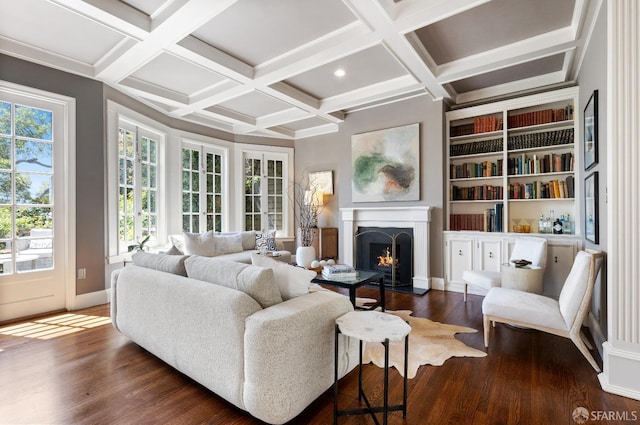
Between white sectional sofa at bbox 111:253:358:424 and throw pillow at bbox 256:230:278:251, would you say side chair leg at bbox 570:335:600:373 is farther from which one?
throw pillow at bbox 256:230:278:251

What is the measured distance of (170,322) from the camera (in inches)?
84.4

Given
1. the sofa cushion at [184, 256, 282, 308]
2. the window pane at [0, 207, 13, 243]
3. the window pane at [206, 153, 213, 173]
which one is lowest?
the sofa cushion at [184, 256, 282, 308]

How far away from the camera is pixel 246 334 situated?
1624mm

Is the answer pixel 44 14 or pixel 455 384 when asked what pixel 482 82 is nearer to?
pixel 455 384

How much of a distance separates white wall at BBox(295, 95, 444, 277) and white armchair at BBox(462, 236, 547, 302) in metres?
0.93

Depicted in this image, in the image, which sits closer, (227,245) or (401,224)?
(401,224)

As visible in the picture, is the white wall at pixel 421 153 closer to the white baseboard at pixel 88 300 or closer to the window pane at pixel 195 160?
the window pane at pixel 195 160

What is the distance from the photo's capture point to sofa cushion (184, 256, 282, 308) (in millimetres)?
1815

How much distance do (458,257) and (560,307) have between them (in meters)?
1.95

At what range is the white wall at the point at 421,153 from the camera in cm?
455

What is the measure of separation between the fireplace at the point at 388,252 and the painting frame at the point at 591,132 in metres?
2.27

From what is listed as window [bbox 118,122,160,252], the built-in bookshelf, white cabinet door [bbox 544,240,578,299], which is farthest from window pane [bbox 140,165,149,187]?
white cabinet door [bbox 544,240,578,299]

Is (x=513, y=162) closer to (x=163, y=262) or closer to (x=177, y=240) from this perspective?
(x=163, y=262)

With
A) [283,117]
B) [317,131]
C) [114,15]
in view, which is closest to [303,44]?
[114,15]
